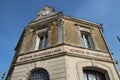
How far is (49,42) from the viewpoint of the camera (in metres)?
15.0

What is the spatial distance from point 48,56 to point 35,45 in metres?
2.44

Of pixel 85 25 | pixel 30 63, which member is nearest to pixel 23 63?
pixel 30 63

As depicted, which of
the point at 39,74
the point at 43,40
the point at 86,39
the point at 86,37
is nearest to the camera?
the point at 39,74

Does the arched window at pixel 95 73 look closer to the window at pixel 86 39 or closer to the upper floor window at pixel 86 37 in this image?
the upper floor window at pixel 86 37

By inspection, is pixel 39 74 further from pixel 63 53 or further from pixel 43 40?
pixel 43 40

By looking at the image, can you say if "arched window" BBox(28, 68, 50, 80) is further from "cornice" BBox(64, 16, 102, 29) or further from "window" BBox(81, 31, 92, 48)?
"cornice" BBox(64, 16, 102, 29)

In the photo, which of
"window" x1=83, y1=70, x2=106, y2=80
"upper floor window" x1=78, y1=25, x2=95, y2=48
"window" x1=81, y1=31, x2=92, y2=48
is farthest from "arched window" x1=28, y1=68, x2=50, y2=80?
"window" x1=81, y1=31, x2=92, y2=48

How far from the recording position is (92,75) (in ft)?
43.3

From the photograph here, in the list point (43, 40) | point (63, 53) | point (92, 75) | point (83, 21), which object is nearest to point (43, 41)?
point (43, 40)

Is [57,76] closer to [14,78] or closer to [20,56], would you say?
[14,78]

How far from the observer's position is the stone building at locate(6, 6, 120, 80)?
41.7 ft

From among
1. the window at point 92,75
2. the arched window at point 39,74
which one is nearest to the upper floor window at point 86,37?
the window at point 92,75

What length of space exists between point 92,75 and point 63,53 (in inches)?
99.8

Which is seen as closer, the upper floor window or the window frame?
the window frame
